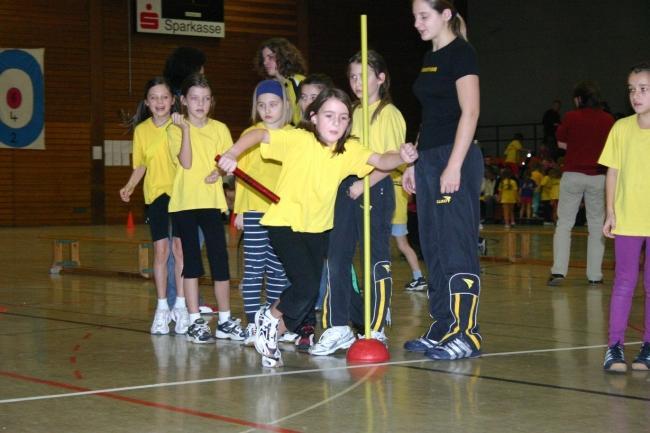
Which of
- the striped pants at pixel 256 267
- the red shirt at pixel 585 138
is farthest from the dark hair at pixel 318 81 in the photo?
the red shirt at pixel 585 138

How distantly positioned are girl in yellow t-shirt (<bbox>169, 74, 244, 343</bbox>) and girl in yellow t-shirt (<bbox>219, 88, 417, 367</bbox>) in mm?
934

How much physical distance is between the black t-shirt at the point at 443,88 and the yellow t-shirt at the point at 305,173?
42cm

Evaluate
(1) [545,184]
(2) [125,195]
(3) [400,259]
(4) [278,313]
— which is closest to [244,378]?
(4) [278,313]

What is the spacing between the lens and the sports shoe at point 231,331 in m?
6.08

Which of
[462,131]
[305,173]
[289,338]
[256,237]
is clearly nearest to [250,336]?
[289,338]

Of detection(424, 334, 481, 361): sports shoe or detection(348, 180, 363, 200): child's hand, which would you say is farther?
detection(348, 180, 363, 200): child's hand

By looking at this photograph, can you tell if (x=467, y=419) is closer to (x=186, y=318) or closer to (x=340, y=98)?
(x=340, y=98)

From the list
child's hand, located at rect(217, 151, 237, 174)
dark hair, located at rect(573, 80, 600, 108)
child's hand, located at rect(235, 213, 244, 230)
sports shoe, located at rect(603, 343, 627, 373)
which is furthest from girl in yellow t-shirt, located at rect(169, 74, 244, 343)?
dark hair, located at rect(573, 80, 600, 108)

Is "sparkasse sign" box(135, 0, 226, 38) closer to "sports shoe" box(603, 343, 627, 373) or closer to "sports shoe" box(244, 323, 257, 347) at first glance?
"sports shoe" box(244, 323, 257, 347)

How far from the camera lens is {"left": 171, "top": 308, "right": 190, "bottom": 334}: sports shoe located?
21.2 feet

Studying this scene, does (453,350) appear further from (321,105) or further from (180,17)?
(180,17)

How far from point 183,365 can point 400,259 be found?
7.33 meters

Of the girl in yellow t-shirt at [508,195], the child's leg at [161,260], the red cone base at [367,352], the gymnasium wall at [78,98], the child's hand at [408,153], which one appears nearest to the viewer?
the child's hand at [408,153]

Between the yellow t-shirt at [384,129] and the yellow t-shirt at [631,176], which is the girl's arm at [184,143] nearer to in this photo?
the yellow t-shirt at [384,129]
